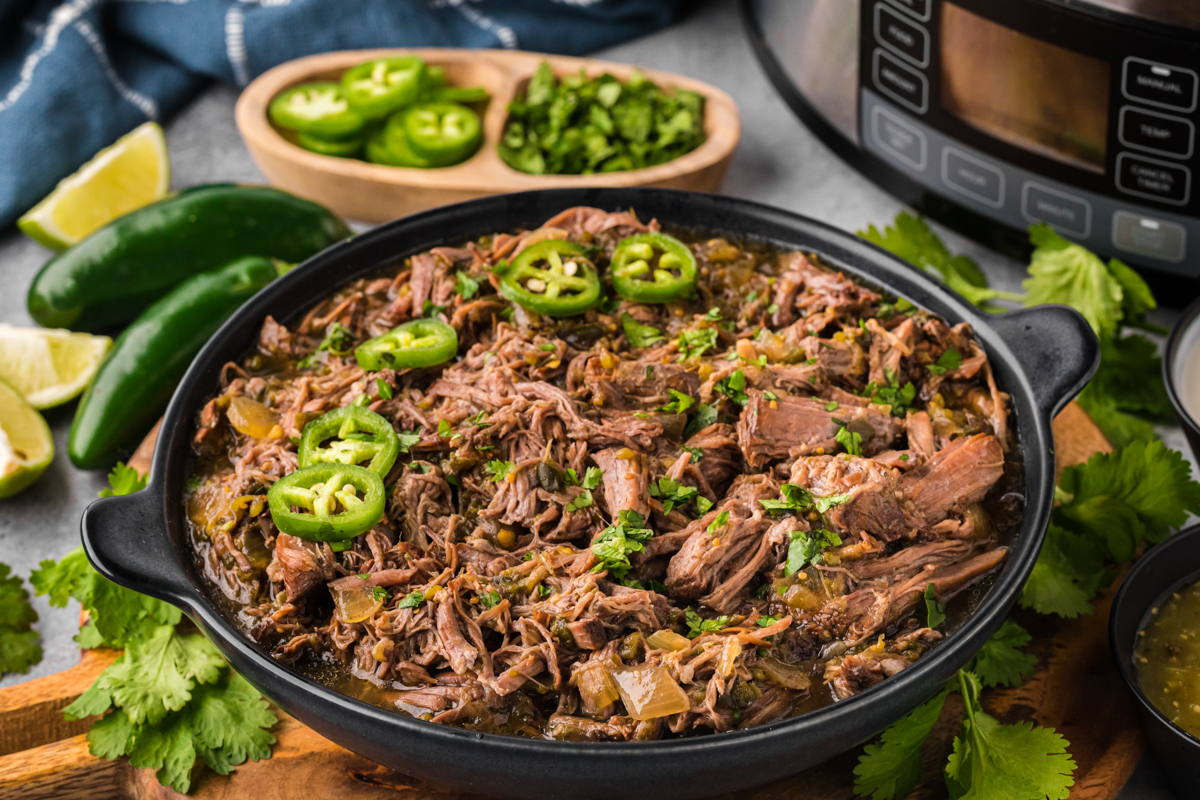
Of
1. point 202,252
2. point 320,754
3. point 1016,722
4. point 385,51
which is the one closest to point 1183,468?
point 1016,722

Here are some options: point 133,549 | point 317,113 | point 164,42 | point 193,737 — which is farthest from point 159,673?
point 164,42

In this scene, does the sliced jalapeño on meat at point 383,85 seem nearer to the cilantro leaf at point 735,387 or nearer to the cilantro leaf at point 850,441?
the cilantro leaf at point 735,387

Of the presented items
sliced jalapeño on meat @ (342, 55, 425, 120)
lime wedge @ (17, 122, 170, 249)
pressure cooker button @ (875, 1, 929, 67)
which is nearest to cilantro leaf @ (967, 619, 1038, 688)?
pressure cooker button @ (875, 1, 929, 67)

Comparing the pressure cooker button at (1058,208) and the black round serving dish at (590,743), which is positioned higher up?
the black round serving dish at (590,743)

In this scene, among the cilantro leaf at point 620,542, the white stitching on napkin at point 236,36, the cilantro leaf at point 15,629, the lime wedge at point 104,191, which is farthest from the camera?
the white stitching on napkin at point 236,36

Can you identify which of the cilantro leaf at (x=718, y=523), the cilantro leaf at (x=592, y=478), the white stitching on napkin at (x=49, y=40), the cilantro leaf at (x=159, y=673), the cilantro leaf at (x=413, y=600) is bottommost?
the cilantro leaf at (x=159, y=673)

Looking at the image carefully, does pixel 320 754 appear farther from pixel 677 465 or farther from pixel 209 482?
pixel 677 465

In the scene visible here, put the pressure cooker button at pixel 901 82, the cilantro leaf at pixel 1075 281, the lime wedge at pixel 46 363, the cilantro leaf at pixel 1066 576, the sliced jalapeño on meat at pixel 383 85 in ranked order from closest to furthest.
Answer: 1. the cilantro leaf at pixel 1066 576
2. the cilantro leaf at pixel 1075 281
3. the pressure cooker button at pixel 901 82
4. the lime wedge at pixel 46 363
5. the sliced jalapeño on meat at pixel 383 85

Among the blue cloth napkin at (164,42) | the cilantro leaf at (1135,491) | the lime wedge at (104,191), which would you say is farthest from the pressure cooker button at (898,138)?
the lime wedge at (104,191)
